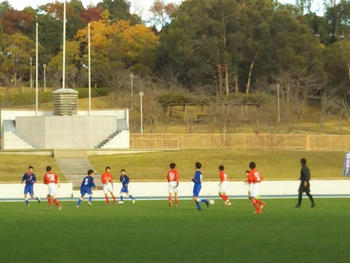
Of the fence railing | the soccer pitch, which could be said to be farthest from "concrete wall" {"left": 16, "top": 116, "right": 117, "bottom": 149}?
the soccer pitch

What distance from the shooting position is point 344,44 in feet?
281

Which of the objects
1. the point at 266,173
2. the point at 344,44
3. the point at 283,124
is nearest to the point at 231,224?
the point at 266,173

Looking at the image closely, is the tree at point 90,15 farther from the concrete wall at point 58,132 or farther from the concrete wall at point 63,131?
the concrete wall at point 63,131

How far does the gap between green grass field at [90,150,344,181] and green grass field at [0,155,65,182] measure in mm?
3142

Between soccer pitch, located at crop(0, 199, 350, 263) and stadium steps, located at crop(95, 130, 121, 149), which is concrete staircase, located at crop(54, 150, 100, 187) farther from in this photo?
soccer pitch, located at crop(0, 199, 350, 263)

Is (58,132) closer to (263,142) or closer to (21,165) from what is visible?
(21,165)

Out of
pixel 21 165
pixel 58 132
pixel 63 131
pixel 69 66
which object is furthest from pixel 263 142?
pixel 69 66

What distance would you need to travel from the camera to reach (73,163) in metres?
49.0

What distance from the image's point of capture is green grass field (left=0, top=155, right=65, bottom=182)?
45344mm

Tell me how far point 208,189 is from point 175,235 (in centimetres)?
1949

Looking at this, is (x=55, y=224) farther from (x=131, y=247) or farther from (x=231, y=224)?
(x=131, y=247)

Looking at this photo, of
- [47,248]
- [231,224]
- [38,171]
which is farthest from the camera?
[38,171]

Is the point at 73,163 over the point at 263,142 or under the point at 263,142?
under

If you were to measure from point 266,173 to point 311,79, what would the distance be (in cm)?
3665
